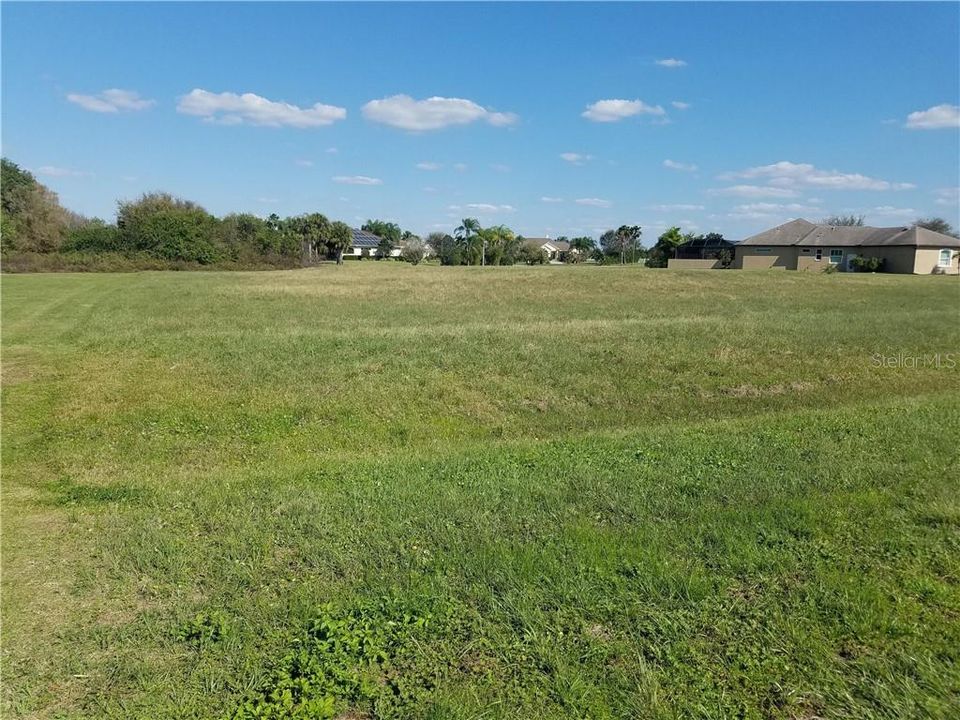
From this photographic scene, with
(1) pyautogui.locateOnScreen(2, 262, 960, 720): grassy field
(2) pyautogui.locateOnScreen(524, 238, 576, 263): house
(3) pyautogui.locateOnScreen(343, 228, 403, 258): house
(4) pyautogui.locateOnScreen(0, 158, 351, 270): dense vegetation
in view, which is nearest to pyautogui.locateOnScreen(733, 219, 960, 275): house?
(4) pyautogui.locateOnScreen(0, 158, 351, 270): dense vegetation

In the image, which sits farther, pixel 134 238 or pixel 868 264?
pixel 134 238

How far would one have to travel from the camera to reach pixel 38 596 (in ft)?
12.3

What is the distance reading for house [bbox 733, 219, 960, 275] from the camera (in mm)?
55219

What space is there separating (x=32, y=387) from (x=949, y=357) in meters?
18.8

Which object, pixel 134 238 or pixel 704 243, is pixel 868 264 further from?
pixel 134 238

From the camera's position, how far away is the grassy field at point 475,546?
2945mm

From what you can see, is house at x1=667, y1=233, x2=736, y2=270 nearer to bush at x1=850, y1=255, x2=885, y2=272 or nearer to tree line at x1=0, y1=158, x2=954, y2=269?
tree line at x1=0, y1=158, x2=954, y2=269

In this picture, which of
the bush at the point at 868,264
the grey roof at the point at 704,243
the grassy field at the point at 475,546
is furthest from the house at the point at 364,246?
the grassy field at the point at 475,546

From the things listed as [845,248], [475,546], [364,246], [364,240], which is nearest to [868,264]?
[845,248]

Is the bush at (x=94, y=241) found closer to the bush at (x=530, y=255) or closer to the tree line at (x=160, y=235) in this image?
the tree line at (x=160, y=235)

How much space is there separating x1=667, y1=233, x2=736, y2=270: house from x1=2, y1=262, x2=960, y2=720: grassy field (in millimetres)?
59602

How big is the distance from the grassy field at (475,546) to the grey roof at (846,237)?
55.6m

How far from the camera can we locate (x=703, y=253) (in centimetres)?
7144

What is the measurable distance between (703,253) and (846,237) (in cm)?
1456
